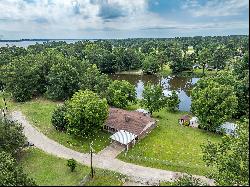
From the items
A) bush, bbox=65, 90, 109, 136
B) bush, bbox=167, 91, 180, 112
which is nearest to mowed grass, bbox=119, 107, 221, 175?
bush, bbox=65, 90, 109, 136

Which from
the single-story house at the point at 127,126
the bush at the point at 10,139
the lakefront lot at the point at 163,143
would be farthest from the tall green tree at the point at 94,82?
the bush at the point at 10,139

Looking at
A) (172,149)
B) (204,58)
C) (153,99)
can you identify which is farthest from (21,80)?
(204,58)

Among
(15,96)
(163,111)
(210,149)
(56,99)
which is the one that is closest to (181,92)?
(163,111)

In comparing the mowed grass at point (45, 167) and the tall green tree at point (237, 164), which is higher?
the tall green tree at point (237, 164)

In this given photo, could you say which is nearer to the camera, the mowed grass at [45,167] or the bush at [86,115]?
the mowed grass at [45,167]

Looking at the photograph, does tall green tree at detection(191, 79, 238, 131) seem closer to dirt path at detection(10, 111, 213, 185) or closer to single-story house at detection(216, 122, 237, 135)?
single-story house at detection(216, 122, 237, 135)

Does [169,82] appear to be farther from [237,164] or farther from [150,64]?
[237,164]

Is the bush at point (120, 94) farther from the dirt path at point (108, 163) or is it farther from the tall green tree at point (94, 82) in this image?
the dirt path at point (108, 163)
